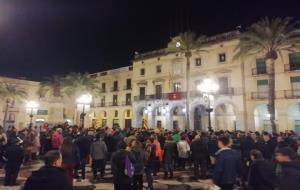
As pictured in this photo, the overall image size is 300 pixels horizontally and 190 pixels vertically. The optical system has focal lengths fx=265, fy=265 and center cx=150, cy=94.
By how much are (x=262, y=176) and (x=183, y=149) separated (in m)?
7.20

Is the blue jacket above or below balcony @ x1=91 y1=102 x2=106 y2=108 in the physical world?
below

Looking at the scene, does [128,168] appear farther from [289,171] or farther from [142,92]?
[142,92]

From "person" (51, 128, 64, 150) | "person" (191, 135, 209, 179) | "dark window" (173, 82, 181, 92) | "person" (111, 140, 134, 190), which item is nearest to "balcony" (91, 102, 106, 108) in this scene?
"dark window" (173, 82, 181, 92)

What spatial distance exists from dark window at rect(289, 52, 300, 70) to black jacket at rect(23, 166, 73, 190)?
31616 mm

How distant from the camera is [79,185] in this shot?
32.1ft

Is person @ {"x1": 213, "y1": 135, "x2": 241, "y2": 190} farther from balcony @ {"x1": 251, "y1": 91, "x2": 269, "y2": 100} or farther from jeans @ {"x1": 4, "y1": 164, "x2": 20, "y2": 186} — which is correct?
balcony @ {"x1": 251, "y1": 91, "x2": 269, "y2": 100}

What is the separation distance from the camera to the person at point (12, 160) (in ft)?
30.1

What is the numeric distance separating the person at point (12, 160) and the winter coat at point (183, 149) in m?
6.61

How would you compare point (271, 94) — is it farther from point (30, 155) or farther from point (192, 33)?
point (30, 155)

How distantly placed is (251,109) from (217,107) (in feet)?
15.3

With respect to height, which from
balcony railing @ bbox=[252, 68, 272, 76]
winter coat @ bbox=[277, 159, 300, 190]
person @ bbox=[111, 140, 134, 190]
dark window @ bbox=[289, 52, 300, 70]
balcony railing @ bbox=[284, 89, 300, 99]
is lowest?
person @ bbox=[111, 140, 134, 190]

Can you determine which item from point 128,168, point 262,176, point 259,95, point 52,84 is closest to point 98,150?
point 128,168

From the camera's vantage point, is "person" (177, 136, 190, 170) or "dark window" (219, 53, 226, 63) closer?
"person" (177, 136, 190, 170)

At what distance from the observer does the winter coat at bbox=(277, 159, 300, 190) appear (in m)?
3.75
